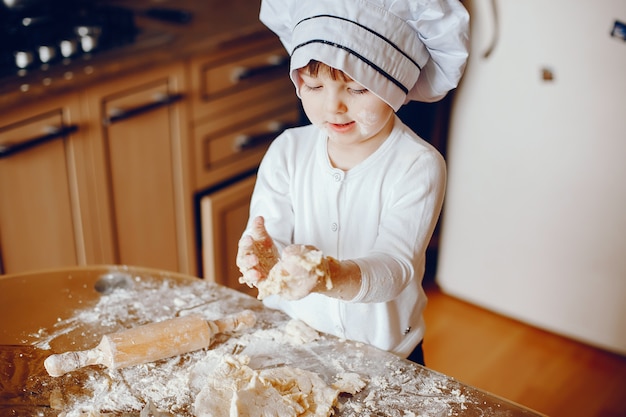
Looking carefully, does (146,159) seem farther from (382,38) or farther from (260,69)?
(382,38)

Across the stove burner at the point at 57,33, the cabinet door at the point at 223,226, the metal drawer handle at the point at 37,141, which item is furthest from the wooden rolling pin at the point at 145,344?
the cabinet door at the point at 223,226

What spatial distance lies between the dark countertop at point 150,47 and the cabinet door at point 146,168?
60 mm

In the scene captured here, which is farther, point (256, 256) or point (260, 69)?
point (260, 69)

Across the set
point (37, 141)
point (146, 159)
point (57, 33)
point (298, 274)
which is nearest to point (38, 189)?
point (37, 141)

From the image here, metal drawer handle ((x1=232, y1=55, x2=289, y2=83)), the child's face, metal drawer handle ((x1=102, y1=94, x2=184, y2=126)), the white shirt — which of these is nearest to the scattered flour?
the white shirt

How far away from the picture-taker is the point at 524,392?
2074 millimetres

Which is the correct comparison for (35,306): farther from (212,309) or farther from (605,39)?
(605,39)

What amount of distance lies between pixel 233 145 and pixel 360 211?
44.7 inches

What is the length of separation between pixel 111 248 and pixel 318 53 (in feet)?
4.00

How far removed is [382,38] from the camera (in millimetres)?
961

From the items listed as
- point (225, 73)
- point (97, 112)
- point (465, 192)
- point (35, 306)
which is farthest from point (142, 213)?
point (465, 192)

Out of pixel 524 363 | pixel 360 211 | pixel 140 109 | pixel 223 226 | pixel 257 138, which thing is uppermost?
pixel 360 211

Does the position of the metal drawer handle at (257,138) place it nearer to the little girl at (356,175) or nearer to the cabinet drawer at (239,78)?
the cabinet drawer at (239,78)

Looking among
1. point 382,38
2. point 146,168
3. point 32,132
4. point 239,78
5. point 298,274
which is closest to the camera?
point 298,274
